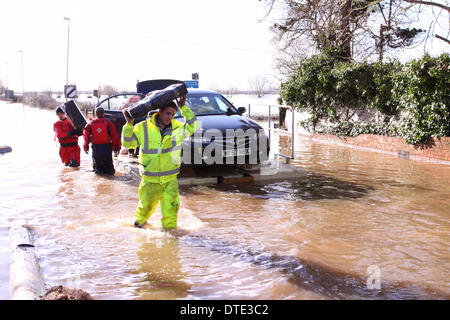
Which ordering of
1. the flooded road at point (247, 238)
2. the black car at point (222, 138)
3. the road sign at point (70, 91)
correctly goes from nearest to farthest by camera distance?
the flooded road at point (247, 238), the black car at point (222, 138), the road sign at point (70, 91)

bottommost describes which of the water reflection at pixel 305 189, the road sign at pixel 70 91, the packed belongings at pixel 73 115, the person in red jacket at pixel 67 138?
the water reflection at pixel 305 189

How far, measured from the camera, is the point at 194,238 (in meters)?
5.58

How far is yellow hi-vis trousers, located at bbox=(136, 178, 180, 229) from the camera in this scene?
5.54m

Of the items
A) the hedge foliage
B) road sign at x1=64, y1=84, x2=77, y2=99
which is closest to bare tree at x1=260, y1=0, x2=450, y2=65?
the hedge foliage

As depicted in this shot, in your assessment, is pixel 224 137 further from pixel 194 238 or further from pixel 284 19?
pixel 284 19

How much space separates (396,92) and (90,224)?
11.4 m

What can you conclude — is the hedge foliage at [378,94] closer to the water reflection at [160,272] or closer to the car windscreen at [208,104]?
the car windscreen at [208,104]

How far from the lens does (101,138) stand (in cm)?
973

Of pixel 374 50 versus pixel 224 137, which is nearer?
pixel 224 137

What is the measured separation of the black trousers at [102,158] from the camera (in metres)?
9.83

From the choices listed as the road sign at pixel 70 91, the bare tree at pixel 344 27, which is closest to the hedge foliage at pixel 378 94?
the bare tree at pixel 344 27

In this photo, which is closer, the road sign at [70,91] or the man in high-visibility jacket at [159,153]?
the man in high-visibility jacket at [159,153]
